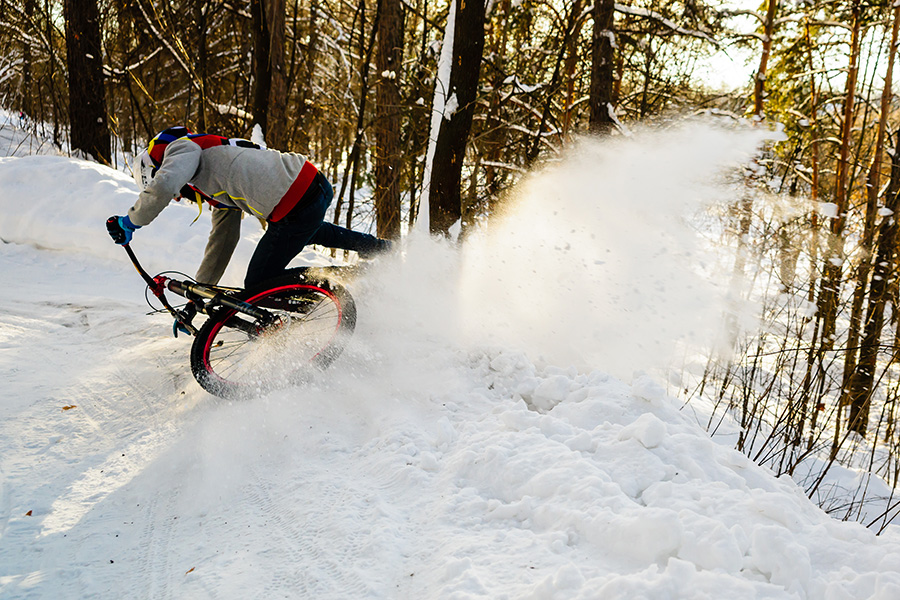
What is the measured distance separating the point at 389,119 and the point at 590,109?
11.2 ft

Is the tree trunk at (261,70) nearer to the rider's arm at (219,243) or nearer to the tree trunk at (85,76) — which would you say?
the tree trunk at (85,76)

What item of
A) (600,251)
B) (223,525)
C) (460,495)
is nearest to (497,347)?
(460,495)

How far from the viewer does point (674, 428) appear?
10.5 feet

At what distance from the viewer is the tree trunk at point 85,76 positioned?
951cm

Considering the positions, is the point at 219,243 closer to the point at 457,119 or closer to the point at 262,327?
the point at 262,327

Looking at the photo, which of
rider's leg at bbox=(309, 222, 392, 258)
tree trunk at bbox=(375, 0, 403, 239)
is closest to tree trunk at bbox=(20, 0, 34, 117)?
tree trunk at bbox=(375, 0, 403, 239)

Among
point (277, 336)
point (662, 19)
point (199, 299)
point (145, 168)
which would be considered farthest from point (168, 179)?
point (662, 19)

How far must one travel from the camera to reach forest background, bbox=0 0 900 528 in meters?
6.65

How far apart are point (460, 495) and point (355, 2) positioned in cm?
1511

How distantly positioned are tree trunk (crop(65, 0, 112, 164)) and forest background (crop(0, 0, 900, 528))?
29 millimetres

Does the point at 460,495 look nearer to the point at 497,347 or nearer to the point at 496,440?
the point at 496,440

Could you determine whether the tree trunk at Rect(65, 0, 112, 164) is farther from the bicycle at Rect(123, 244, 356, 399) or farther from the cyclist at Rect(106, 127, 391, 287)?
the bicycle at Rect(123, 244, 356, 399)

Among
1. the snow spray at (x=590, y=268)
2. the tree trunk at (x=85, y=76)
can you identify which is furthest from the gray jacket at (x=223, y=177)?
the tree trunk at (x=85, y=76)

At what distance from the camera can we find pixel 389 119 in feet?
30.5
